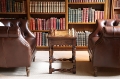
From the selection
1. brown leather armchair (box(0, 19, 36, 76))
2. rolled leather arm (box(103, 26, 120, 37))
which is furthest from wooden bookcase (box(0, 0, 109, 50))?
rolled leather arm (box(103, 26, 120, 37))

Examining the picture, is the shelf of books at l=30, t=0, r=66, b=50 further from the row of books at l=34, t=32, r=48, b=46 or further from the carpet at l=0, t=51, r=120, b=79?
the carpet at l=0, t=51, r=120, b=79

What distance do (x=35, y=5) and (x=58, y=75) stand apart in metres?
1.91

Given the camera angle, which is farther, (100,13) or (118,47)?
(100,13)

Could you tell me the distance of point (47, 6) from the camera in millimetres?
4551

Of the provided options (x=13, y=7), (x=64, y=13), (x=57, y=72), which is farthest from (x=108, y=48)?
(x=13, y=7)

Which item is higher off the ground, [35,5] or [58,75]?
[35,5]

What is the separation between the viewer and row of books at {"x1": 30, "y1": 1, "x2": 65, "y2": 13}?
4.52 metres

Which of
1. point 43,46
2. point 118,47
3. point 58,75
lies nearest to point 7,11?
point 43,46

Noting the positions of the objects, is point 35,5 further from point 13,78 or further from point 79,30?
point 13,78

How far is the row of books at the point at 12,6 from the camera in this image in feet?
14.8

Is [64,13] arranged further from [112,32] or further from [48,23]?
[112,32]

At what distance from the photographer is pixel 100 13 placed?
455cm

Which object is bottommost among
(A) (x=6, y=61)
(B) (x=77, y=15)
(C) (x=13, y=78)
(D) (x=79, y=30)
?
(C) (x=13, y=78)

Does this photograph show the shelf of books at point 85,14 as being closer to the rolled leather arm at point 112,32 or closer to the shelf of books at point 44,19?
the shelf of books at point 44,19
